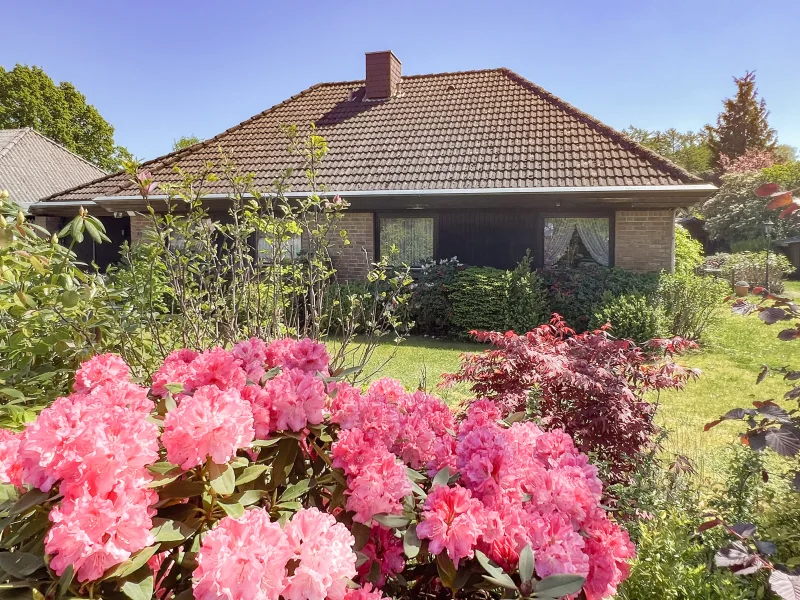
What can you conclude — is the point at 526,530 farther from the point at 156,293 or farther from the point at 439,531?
the point at 156,293

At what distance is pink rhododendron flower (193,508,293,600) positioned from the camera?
955 millimetres

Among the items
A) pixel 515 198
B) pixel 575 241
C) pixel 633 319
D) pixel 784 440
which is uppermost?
pixel 515 198

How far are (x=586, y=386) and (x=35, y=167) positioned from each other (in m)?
29.1

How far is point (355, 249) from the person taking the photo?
11.4 meters

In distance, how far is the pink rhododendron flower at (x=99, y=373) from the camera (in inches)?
61.9

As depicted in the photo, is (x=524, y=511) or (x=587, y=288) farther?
(x=587, y=288)

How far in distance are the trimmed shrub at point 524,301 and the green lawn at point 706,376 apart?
0.85 m

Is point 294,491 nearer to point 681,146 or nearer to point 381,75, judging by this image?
point 381,75

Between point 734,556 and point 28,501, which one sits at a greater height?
point 28,501

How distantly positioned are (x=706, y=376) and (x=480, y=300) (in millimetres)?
3794

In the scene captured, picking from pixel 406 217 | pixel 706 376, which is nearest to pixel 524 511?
pixel 706 376

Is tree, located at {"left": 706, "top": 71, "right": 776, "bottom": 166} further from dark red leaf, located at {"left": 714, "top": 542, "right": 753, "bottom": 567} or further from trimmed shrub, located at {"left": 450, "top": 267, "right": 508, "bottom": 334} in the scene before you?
dark red leaf, located at {"left": 714, "top": 542, "right": 753, "bottom": 567}

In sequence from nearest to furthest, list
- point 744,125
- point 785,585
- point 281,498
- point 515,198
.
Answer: point 281,498 < point 785,585 < point 515,198 < point 744,125

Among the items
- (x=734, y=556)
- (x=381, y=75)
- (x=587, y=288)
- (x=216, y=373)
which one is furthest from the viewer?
(x=381, y=75)
